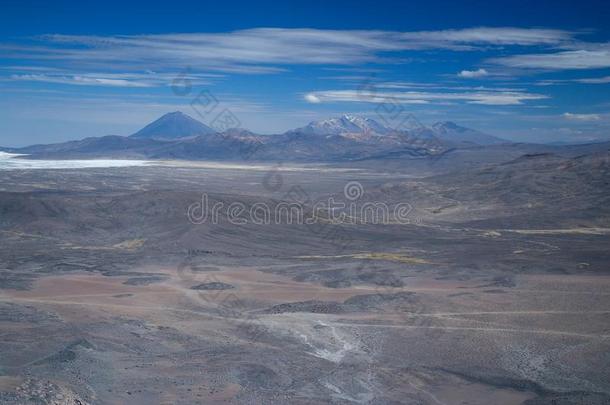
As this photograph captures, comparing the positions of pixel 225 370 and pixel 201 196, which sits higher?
pixel 201 196

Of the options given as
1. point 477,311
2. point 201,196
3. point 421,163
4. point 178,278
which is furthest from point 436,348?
point 421,163

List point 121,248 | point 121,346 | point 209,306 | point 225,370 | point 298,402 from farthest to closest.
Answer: point 121,248 < point 209,306 < point 121,346 < point 225,370 < point 298,402

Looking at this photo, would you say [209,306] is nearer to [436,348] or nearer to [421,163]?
[436,348]

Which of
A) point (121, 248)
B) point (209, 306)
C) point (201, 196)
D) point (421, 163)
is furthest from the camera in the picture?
point (421, 163)

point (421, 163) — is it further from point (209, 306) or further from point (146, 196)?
point (209, 306)

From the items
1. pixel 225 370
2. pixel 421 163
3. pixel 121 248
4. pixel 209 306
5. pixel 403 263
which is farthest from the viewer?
pixel 421 163

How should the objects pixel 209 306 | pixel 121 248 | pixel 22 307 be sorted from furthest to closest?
pixel 121 248
pixel 209 306
pixel 22 307

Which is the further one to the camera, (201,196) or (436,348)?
(201,196)

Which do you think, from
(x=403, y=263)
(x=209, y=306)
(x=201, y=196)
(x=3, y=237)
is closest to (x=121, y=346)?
(x=209, y=306)

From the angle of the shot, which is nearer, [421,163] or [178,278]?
[178,278]
